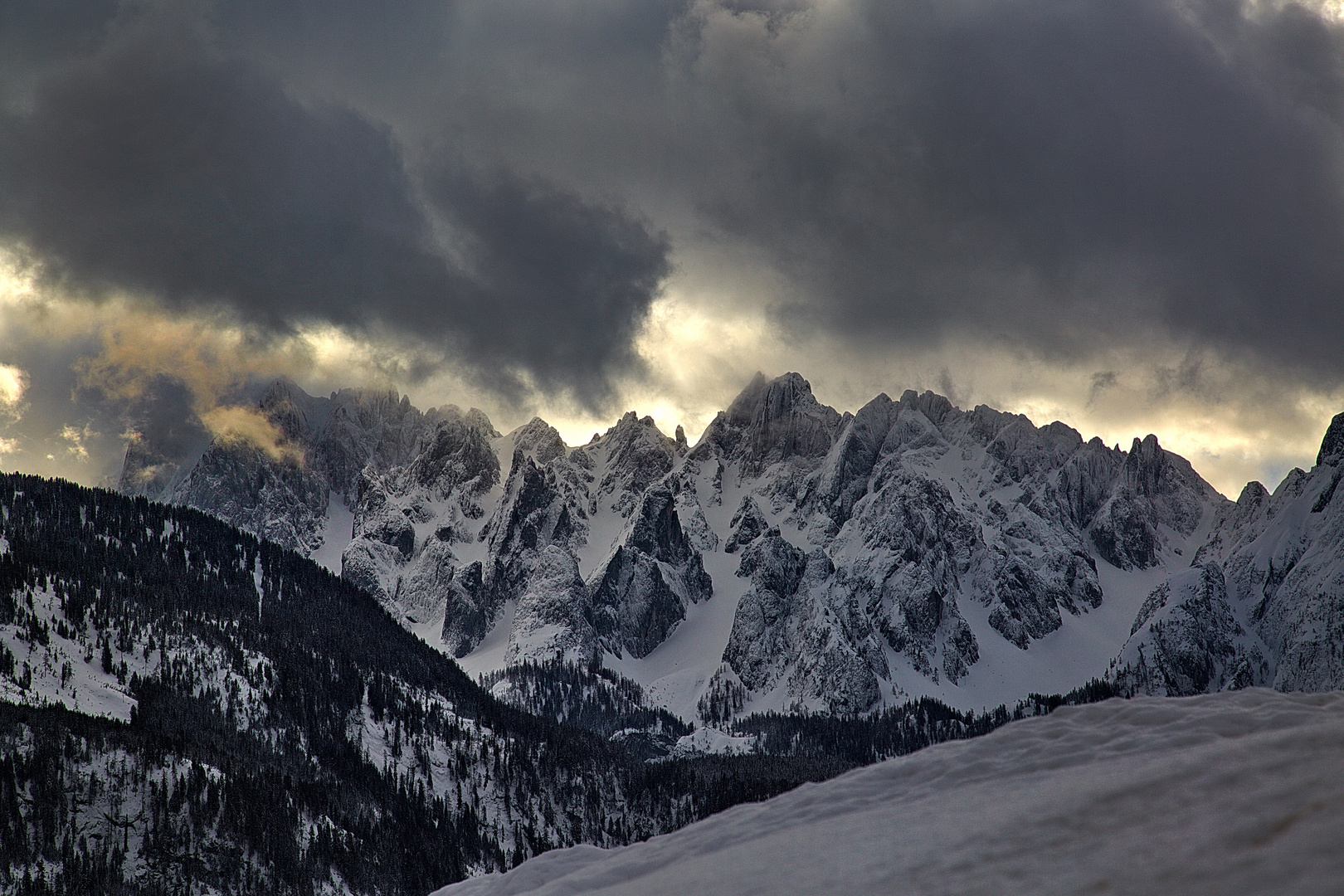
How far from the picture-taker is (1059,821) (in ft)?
28.5

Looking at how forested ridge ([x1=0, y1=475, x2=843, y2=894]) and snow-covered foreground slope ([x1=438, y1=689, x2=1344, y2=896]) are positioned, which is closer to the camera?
snow-covered foreground slope ([x1=438, y1=689, x2=1344, y2=896])

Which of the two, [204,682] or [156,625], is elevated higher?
[156,625]

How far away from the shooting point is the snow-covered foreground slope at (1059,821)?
714 cm

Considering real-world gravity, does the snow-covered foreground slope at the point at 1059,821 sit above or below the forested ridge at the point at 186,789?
below

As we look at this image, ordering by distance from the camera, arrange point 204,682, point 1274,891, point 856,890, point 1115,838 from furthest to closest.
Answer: point 204,682 → point 856,890 → point 1115,838 → point 1274,891

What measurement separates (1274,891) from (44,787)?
161981 millimetres

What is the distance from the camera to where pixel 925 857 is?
901cm

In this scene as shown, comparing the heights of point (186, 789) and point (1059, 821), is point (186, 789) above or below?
above

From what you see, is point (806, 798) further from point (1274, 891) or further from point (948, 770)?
point (1274, 891)

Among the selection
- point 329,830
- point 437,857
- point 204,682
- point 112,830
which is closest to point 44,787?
point 112,830

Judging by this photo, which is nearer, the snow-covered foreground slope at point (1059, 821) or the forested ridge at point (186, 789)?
the snow-covered foreground slope at point (1059, 821)

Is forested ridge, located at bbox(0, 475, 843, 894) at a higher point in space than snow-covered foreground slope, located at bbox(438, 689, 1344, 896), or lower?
higher

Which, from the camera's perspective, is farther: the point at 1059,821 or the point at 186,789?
the point at 186,789

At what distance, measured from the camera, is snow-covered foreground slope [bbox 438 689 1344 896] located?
7137mm
